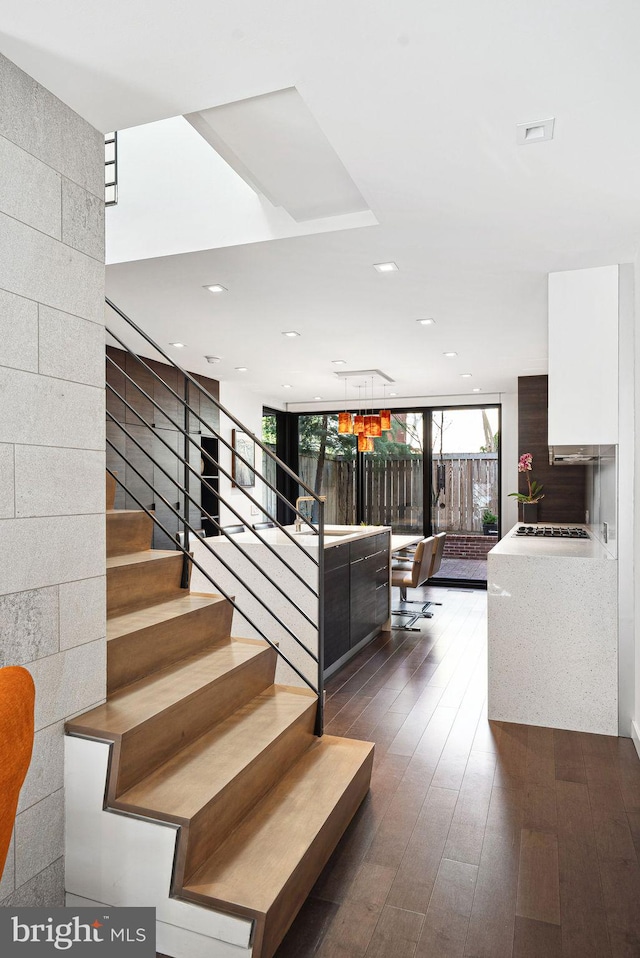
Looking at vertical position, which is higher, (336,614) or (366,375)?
(366,375)

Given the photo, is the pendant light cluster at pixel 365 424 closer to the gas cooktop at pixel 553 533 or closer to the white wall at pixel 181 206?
the gas cooktop at pixel 553 533

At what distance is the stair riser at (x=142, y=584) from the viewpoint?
2750 millimetres

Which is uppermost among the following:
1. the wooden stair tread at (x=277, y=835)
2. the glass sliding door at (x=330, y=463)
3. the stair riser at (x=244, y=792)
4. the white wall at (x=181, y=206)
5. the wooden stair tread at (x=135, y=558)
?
the white wall at (x=181, y=206)

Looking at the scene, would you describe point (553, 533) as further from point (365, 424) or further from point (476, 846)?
point (476, 846)

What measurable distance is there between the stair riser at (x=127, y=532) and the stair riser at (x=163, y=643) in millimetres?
621

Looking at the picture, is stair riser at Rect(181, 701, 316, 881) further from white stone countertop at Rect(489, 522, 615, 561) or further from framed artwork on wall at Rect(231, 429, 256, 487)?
framed artwork on wall at Rect(231, 429, 256, 487)

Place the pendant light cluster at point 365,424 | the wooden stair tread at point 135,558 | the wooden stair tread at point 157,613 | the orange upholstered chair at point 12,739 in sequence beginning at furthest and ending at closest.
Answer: the pendant light cluster at point 365,424, the wooden stair tread at point 135,558, the wooden stair tread at point 157,613, the orange upholstered chair at point 12,739

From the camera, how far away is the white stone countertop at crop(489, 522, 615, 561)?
3.66 meters

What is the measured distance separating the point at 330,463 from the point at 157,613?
682 cm

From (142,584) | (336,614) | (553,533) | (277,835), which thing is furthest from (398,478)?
(277,835)

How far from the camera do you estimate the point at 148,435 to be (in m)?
6.04

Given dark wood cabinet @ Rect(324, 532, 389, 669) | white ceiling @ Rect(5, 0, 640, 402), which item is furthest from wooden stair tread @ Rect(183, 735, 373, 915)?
white ceiling @ Rect(5, 0, 640, 402)

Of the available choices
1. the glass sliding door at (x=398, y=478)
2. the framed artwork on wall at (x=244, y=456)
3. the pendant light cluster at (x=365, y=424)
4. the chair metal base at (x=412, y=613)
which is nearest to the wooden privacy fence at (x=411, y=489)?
the glass sliding door at (x=398, y=478)

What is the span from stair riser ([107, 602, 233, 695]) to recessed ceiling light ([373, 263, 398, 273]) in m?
2.00
